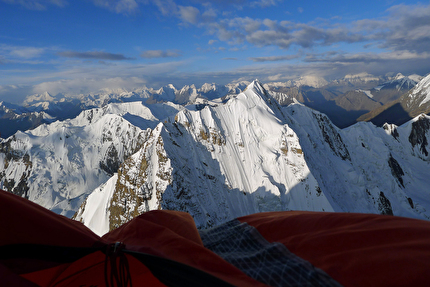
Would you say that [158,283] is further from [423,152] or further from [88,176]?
[88,176]

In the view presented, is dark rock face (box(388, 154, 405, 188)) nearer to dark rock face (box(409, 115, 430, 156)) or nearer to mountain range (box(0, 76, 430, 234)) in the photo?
mountain range (box(0, 76, 430, 234))

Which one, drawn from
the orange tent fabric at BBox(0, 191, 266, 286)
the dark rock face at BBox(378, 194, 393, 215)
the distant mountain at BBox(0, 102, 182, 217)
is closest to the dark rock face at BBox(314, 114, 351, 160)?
the dark rock face at BBox(378, 194, 393, 215)

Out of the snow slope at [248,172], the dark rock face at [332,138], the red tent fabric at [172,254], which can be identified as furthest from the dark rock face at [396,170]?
the red tent fabric at [172,254]

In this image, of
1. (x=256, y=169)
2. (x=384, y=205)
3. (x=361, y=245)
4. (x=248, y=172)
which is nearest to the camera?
(x=361, y=245)

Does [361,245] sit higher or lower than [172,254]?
lower

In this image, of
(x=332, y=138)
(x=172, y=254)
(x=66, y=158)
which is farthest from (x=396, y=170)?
(x=66, y=158)

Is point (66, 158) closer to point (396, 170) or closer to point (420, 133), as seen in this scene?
point (396, 170)
